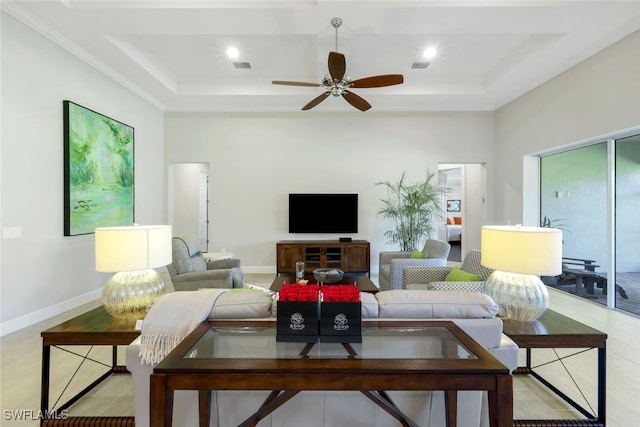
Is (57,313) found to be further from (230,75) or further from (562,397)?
(562,397)

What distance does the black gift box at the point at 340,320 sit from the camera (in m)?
1.30

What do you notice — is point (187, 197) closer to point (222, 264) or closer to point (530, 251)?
point (222, 264)

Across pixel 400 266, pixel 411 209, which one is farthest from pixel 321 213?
pixel 400 266

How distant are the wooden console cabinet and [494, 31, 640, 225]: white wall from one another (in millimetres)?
2821

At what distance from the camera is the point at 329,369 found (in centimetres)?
104

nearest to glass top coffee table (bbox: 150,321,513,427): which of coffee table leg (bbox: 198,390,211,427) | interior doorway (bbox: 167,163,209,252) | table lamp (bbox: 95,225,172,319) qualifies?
coffee table leg (bbox: 198,390,211,427)

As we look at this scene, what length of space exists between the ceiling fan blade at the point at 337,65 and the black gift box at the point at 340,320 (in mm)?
→ 2412

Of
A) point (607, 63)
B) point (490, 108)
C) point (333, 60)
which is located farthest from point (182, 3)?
point (490, 108)

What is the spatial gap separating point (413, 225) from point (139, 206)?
16.0 feet

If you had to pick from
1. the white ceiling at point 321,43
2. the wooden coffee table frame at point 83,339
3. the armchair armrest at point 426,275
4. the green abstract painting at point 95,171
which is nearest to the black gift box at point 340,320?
the wooden coffee table frame at point 83,339

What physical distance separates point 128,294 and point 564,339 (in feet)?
8.18

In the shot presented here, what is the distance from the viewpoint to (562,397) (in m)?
2.06

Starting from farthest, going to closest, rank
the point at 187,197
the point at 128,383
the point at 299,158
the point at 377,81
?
the point at 187,197
the point at 299,158
the point at 377,81
the point at 128,383

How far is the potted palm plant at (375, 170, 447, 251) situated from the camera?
5621 millimetres
